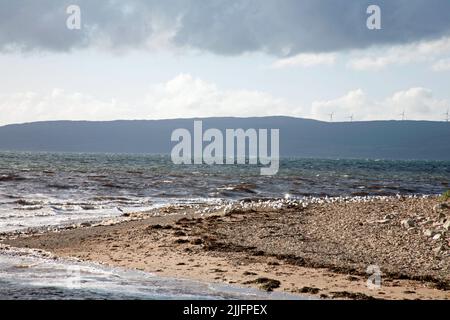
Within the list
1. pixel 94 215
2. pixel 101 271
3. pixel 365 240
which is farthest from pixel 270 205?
pixel 101 271

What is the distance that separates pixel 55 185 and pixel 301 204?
2403cm

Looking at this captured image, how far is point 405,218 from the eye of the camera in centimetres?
2036

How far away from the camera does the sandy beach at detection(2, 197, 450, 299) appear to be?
40.5 ft

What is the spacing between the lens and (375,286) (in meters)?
11.9

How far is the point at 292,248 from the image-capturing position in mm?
16531

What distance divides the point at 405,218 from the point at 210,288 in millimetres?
10968

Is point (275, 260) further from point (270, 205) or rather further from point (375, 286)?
point (270, 205)

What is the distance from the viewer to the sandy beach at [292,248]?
1234 cm
